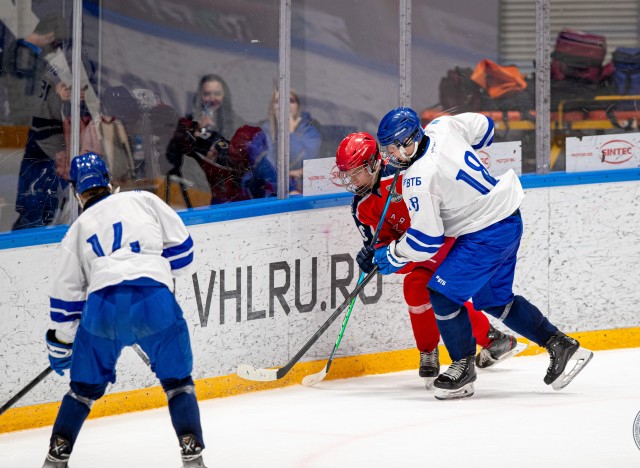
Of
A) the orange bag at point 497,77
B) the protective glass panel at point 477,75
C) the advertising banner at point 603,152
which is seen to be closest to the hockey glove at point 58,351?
the protective glass panel at point 477,75

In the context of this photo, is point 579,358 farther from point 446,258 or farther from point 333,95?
point 333,95

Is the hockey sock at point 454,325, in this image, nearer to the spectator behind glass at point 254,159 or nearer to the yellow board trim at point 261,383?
the yellow board trim at point 261,383

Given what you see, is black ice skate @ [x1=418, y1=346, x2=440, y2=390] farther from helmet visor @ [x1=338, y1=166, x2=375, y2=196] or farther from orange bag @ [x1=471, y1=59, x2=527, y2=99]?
orange bag @ [x1=471, y1=59, x2=527, y2=99]

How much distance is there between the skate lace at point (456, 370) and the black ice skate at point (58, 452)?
64.7 inches

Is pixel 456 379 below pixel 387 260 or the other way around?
below

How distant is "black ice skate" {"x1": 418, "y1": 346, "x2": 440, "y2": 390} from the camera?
16.4 feet

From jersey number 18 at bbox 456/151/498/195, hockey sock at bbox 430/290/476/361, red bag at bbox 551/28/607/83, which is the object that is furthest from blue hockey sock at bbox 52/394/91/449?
red bag at bbox 551/28/607/83

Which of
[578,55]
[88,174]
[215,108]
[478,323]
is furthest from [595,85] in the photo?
[88,174]

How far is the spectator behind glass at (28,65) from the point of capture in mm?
4426

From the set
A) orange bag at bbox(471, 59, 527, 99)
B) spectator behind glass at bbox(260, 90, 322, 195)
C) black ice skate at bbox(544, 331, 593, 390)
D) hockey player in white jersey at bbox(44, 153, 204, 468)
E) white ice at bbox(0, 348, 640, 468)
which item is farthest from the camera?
orange bag at bbox(471, 59, 527, 99)

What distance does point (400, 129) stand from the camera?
4477mm

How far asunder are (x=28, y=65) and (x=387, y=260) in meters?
1.49

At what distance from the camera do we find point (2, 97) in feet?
14.5

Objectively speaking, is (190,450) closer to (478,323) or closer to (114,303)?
(114,303)
